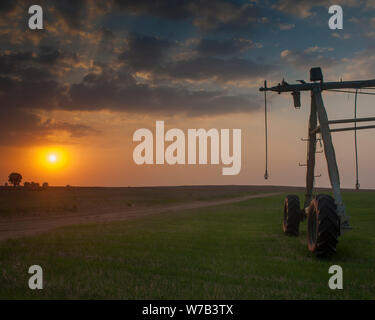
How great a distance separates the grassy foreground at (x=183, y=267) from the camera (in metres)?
7.91

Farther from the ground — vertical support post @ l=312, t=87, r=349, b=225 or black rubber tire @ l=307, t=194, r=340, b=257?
vertical support post @ l=312, t=87, r=349, b=225

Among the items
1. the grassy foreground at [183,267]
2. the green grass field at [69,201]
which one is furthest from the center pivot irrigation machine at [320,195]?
the green grass field at [69,201]

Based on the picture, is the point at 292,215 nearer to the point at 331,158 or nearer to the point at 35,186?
the point at 331,158

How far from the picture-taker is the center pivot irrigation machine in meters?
10.7

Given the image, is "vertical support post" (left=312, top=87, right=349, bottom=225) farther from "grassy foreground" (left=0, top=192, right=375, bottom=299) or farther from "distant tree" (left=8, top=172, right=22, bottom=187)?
"distant tree" (left=8, top=172, right=22, bottom=187)

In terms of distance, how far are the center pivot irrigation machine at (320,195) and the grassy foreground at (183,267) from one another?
0.67 m

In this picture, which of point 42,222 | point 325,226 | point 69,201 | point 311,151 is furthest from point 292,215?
point 69,201

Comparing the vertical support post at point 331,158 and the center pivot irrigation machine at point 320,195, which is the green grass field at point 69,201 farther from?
the vertical support post at point 331,158

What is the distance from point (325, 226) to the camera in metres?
10.6

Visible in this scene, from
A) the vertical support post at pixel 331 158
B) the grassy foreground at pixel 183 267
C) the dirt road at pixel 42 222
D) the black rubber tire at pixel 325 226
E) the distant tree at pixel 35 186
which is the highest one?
the distant tree at pixel 35 186

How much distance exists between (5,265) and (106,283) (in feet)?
13.3

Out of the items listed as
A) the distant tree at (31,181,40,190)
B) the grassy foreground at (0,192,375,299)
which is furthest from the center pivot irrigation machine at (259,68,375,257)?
the distant tree at (31,181,40,190)
